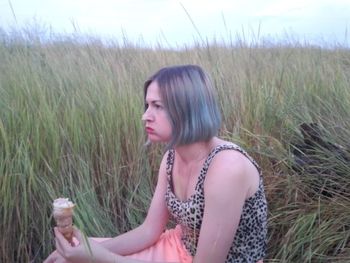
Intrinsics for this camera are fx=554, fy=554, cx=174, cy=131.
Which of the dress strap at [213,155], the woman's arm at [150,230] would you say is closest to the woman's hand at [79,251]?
the woman's arm at [150,230]

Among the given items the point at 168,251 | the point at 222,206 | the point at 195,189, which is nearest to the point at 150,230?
the point at 168,251

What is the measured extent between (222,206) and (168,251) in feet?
1.33

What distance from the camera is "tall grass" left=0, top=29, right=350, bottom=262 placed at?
2.30 m

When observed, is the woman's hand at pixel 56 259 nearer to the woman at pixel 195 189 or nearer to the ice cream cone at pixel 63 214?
the woman at pixel 195 189

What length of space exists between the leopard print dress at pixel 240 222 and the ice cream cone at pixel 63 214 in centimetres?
41

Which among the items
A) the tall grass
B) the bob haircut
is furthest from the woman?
the tall grass

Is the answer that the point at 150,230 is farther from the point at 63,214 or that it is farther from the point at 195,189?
the point at 63,214

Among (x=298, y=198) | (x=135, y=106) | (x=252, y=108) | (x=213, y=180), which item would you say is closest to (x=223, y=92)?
(x=252, y=108)

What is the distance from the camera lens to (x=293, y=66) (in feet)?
13.3

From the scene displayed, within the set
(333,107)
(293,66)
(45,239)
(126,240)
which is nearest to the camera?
(126,240)

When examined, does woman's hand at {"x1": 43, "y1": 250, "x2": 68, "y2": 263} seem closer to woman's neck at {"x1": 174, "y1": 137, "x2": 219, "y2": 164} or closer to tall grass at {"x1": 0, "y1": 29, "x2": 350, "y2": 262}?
tall grass at {"x1": 0, "y1": 29, "x2": 350, "y2": 262}

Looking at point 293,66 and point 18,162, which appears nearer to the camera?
point 18,162

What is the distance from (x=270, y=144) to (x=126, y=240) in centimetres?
97

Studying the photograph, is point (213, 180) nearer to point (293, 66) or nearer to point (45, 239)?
point (45, 239)
